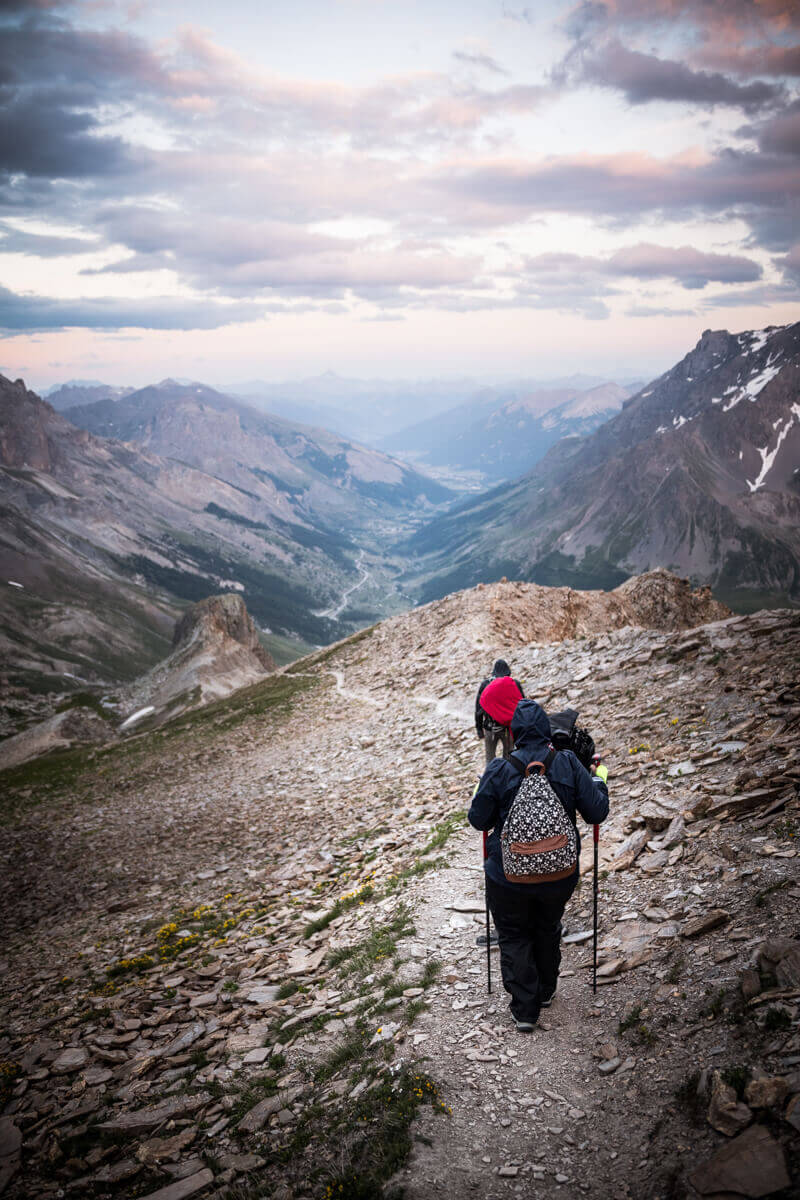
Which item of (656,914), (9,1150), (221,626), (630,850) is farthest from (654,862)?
(221,626)

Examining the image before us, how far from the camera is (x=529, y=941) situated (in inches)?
328

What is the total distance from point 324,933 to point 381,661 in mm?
30252

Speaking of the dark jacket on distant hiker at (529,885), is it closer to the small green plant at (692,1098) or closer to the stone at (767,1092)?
the small green plant at (692,1098)

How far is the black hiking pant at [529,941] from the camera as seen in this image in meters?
8.03

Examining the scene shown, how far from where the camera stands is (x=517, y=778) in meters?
8.16

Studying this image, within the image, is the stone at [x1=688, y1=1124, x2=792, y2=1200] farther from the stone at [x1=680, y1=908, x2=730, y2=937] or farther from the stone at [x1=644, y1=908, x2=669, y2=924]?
the stone at [x1=644, y1=908, x2=669, y2=924]

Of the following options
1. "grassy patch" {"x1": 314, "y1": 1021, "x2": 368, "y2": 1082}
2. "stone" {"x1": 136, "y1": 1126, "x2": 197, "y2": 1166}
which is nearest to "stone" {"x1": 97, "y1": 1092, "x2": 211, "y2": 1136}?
"stone" {"x1": 136, "y1": 1126, "x2": 197, "y2": 1166}

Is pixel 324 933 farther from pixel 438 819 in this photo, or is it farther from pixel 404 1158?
pixel 404 1158

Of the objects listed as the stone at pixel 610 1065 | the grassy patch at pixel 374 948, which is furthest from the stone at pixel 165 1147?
the stone at pixel 610 1065

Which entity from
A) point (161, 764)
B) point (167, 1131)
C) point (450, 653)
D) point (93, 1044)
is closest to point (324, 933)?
point (93, 1044)

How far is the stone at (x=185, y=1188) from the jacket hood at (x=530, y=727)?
5.90 meters

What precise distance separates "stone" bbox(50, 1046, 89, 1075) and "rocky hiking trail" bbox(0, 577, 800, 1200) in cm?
6

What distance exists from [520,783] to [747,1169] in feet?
13.0

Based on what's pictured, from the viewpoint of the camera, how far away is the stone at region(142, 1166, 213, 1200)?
6668 mm
